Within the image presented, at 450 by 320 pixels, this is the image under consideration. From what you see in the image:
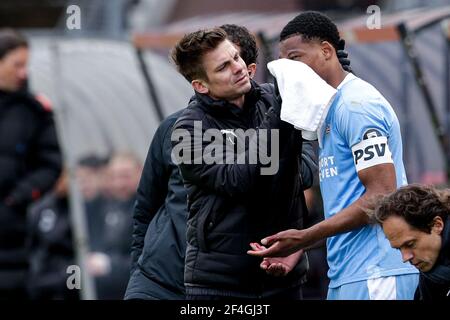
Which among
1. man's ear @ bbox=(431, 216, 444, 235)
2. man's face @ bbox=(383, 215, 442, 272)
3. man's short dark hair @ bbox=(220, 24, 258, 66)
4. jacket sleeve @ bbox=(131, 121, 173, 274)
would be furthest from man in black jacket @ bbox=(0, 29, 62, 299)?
man's ear @ bbox=(431, 216, 444, 235)

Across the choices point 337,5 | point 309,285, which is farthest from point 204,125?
point 337,5

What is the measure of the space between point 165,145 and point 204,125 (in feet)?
3.24

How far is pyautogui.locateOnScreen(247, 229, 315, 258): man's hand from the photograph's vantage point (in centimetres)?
594

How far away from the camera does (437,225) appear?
573 cm

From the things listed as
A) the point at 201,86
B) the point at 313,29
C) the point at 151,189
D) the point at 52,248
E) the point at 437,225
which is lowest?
the point at 437,225

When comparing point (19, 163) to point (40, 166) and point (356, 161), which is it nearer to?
point (40, 166)

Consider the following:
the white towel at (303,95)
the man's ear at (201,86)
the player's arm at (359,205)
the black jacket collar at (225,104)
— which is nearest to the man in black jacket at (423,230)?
the player's arm at (359,205)

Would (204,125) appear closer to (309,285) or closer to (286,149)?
(286,149)

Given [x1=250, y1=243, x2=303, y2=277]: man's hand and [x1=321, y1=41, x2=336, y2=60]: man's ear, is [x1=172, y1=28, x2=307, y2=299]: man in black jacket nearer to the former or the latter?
[x1=250, y1=243, x2=303, y2=277]: man's hand

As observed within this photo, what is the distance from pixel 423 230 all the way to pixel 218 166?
92 cm

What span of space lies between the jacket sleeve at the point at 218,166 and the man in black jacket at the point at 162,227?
0.81 m

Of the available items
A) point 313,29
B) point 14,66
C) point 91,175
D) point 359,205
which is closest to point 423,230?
point 359,205

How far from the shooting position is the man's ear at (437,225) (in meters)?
5.72

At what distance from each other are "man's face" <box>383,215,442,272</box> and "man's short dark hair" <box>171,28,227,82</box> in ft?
3.63
